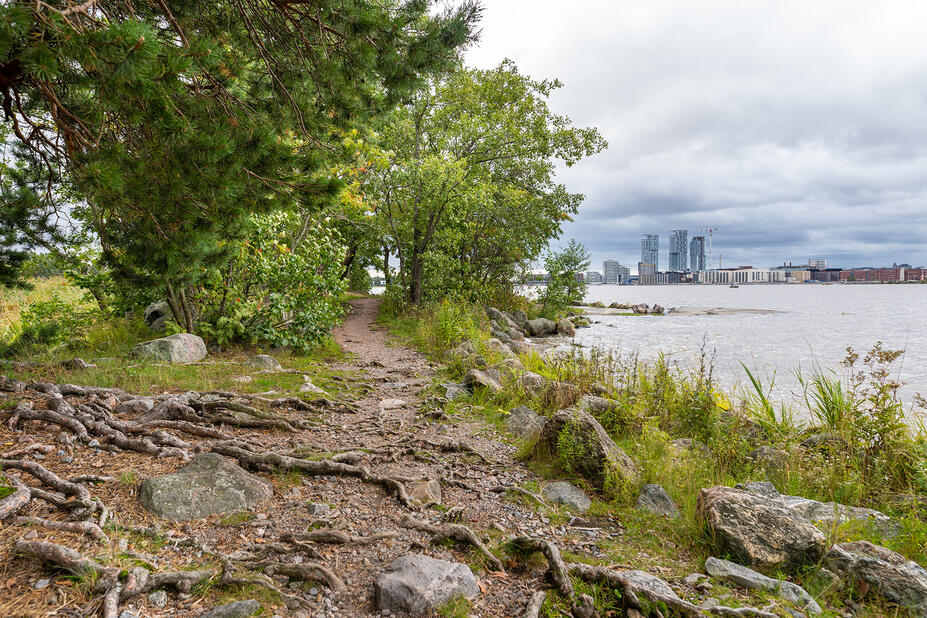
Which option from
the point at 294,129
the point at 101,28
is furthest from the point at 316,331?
the point at 101,28

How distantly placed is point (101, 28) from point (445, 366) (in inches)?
340

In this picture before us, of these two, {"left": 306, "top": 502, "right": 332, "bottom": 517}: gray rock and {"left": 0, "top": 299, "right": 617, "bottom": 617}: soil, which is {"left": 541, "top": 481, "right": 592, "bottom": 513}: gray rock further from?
{"left": 306, "top": 502, "right": 332, "bottom": 517}: gray rock

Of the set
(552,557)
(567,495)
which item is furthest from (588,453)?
(552,557)

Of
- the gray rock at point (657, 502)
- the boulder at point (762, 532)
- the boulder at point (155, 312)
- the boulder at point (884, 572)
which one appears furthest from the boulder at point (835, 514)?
the boulder at point (155, 312)

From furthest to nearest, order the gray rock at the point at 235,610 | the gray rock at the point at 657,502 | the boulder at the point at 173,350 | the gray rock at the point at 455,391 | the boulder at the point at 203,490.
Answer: the gray rock at the point at 455,391, the boulder at the point at 173,350, the gray rock at the point at 657,502, the boulder at the point at 203,490, the gray rock at the point at 235,610

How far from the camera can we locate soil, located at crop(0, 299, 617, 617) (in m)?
2.71

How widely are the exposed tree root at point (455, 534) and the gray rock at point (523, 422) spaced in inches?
111

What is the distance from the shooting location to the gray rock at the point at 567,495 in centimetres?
451

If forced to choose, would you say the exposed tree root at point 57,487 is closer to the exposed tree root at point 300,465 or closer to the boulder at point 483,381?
the exposed tree root at point 300,465

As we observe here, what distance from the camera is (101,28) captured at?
3.14m

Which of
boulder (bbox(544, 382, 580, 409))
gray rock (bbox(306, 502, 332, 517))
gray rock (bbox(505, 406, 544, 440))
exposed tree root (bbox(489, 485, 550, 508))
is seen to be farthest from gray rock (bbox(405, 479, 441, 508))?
boulder (bbox(544, 382, 580, 409))

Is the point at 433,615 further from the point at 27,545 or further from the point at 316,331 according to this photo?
the point at 316,331

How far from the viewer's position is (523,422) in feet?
22.5

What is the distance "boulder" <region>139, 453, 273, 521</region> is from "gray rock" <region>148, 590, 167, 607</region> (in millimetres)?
995
